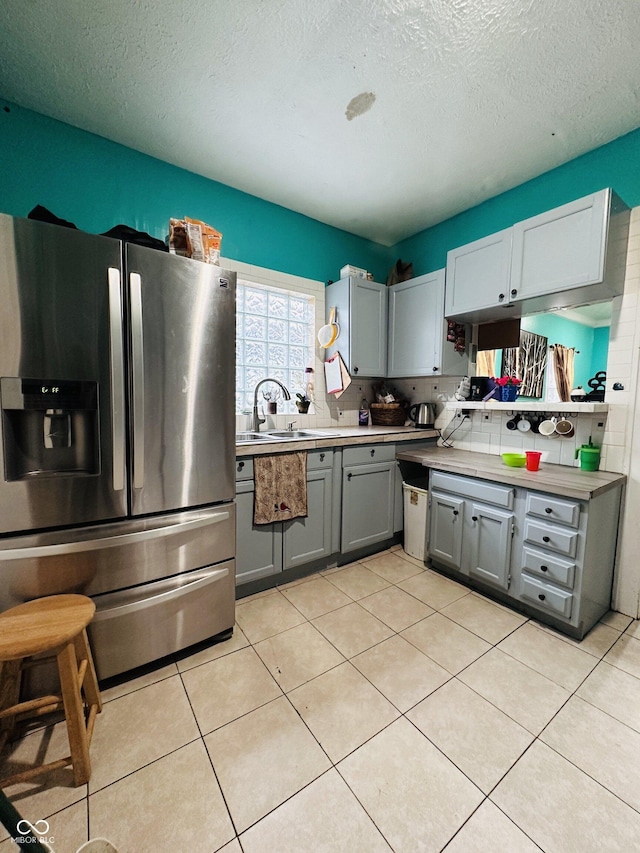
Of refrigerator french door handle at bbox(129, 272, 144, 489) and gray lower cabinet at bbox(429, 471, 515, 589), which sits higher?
refrigerator french door handle at bbox(129, 272, 144, 489)

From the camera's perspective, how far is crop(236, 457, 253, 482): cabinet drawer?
2066 mm

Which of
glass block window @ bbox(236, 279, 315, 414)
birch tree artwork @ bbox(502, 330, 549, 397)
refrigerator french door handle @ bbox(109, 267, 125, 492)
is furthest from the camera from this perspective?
glass block window @ bbox(236, 279, 315, 414)

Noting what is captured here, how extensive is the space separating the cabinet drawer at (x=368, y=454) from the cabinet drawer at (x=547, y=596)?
3.80 feet

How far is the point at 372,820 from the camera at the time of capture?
1077 mm

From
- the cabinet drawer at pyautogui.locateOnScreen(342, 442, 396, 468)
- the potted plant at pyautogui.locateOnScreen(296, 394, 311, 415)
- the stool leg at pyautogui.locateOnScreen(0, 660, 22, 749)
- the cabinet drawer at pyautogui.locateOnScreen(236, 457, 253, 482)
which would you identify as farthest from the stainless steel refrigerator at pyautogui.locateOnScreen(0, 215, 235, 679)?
the potted plant at pyautogui.locateOnScreen(296, 394, 311, 415)

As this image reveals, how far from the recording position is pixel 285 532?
228 centimetres

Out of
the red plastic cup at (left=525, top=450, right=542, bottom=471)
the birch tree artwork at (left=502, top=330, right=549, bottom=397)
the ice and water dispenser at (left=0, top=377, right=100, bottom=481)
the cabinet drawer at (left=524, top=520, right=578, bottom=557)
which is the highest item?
the birch tree artwork at (left=502, top=330, right=549, bottom=397)

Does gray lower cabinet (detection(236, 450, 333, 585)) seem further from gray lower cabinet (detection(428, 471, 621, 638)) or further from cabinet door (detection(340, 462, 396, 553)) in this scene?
gray lower cabinet (detection(428, 471, 621, 638))

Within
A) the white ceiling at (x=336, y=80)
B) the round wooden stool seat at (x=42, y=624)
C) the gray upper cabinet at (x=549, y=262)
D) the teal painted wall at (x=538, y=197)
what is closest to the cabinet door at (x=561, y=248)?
the gray upper cabinet at (x=549, y=262)

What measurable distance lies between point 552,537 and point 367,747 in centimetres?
137

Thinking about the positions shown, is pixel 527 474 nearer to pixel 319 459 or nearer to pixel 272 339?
pixel 319 459

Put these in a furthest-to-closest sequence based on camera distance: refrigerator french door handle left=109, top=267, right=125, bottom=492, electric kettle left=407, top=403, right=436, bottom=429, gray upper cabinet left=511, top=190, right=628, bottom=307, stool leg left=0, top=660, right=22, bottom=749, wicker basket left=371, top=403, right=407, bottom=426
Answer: wicker basket left=371, top=403, right=407, bottom=426 < electric kettle left=407, top=403, right=436, bottom=429 < gray upper cabinet left=511, top=190, right=628, bottom=307 < refrigerator french door handle left=109, top=267, right=125, bottom=492 < stool leg left=0, top=660, right=22, bottom=749


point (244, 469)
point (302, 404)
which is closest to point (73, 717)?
point (244, 469)

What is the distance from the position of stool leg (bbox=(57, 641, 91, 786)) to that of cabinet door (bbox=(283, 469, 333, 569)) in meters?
1.27
